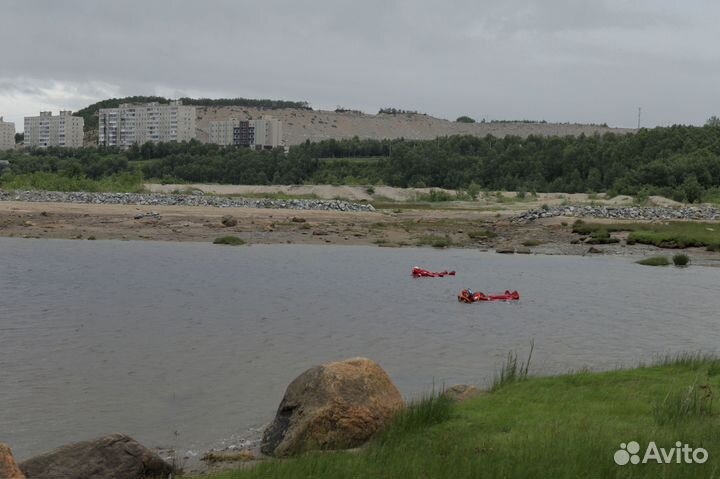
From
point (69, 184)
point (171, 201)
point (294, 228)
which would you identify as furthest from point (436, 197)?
point (294, 228)

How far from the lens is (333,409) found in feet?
32.8

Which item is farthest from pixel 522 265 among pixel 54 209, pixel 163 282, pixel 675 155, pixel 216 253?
pixel 675 155

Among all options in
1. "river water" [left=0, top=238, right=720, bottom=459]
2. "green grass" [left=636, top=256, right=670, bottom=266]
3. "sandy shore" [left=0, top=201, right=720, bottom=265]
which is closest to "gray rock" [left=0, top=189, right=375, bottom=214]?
"sandy shore" [left=0, top=201, right=720, bottom=265]

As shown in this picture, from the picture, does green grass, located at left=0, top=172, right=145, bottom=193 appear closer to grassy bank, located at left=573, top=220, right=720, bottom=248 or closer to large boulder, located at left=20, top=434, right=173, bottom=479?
grassy bank, located at left=573, top=220, right=720, bottom=248

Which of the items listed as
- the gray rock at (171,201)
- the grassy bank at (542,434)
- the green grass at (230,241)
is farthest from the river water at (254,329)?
the gray rock at (171,201)

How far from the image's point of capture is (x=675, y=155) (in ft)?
342

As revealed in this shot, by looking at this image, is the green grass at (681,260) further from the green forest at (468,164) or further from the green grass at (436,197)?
the green grass at (436,197)

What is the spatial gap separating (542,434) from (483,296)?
1807cm

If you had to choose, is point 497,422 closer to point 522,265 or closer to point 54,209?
point 522,265

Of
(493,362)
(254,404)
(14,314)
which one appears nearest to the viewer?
(254,404)

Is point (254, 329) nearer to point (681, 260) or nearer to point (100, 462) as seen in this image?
point (100, 462)

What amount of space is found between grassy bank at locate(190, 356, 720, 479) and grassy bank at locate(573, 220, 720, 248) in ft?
124

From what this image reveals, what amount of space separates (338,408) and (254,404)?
143 inches

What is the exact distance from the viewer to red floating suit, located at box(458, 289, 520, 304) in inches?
1033
